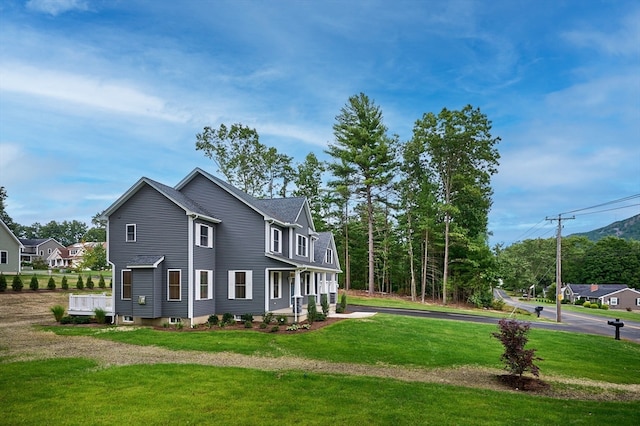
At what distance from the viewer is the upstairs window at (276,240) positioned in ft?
78.9

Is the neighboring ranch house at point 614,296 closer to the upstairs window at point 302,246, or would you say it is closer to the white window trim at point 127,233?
the upstairs window at point 302,246

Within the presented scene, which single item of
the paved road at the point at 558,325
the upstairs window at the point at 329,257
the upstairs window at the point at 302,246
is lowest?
the paved road at the point at 558,325

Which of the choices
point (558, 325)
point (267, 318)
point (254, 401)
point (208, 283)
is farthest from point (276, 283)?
point (558, 325)

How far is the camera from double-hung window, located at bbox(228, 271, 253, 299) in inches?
902

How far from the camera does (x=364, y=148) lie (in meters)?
46.2

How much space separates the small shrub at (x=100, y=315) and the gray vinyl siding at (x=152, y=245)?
638 mm

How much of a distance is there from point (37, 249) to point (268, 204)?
82522 millimetres

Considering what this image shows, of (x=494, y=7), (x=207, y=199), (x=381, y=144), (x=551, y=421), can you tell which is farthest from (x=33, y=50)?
(x=381, y=144)

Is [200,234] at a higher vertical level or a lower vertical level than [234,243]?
higher

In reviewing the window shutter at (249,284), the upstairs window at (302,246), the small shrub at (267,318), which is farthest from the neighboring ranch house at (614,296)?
the window shutter at (249,284)

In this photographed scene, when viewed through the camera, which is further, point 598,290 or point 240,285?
point 598,290

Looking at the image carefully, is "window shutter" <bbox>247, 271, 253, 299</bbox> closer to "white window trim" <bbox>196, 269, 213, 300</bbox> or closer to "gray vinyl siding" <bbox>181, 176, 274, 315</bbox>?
"gray vinyl siding" <bbox>181, 176, 274, 315</bbox>

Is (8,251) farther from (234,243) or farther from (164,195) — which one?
(234,243)

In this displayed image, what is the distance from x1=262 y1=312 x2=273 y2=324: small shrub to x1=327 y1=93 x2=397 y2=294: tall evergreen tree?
83.8ft
